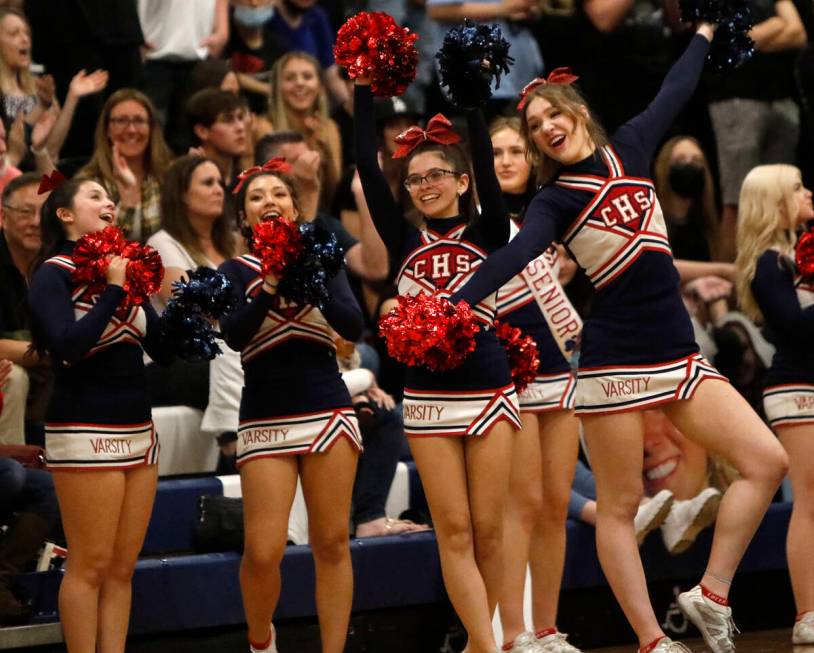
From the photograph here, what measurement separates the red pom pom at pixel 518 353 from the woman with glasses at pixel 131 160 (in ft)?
7.27

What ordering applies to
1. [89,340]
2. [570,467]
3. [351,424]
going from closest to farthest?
1. [89,340]
2. [351,424]
3. [570,467]

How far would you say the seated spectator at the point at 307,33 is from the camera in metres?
8.70

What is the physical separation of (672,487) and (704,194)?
196 cm

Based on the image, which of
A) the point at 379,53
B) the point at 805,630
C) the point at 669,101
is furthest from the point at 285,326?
the point at 805,630

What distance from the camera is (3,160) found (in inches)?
259

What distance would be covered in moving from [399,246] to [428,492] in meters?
0.81

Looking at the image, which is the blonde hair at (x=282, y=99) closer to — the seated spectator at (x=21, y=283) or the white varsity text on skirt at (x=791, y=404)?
the seated spectator at (x=21, y=283)

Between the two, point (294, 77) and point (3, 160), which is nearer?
point (3, 160)

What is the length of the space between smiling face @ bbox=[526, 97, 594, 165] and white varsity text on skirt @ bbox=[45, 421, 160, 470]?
161cm

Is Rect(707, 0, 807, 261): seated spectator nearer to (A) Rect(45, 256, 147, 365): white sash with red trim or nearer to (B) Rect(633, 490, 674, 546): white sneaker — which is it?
(B) Rect(633, 490, 674, 546): white sneaker

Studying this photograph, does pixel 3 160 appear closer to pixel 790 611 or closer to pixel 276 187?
pixel 276 187

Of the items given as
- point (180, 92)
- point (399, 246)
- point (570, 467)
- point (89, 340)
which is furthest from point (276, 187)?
point (180, 92)

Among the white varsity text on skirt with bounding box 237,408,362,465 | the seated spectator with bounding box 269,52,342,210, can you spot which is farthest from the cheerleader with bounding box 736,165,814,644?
the seated spectator with bounding box 269,52,342,210

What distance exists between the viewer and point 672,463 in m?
6.25
